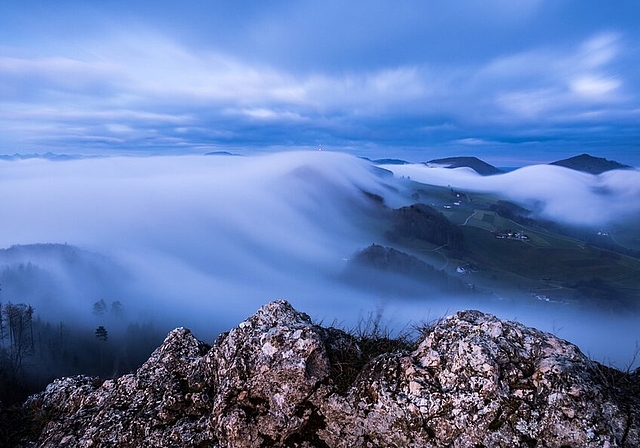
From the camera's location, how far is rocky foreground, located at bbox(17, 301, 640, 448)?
5199mm

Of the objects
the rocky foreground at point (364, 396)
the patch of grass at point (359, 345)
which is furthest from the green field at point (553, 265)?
the rocky foreground at point (364, 396)

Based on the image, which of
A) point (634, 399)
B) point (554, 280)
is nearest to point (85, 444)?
point (634, 399)

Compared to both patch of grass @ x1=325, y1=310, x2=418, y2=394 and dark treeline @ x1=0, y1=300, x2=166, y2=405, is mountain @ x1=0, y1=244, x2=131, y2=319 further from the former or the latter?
patch of grass @ x1=325, y1=310, x2=418, y2=394

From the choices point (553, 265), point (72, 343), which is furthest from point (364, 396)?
point (553, 265)

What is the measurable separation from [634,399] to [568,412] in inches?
53.1

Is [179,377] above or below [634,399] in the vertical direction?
below

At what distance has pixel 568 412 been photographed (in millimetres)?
5094

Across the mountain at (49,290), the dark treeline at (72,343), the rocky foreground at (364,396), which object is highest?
the rocky foreground at (364,396)

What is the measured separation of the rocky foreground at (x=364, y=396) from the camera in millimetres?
5199

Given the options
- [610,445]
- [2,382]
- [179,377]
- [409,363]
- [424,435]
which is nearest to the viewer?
[610,445]

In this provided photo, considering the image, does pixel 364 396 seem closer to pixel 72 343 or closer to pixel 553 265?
pixel 72 343

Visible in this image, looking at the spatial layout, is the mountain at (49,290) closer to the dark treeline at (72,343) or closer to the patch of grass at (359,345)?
the dark treeline at (72,343)

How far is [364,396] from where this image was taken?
19.2 feet

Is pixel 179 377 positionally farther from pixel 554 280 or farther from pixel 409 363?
pixel 554 280
